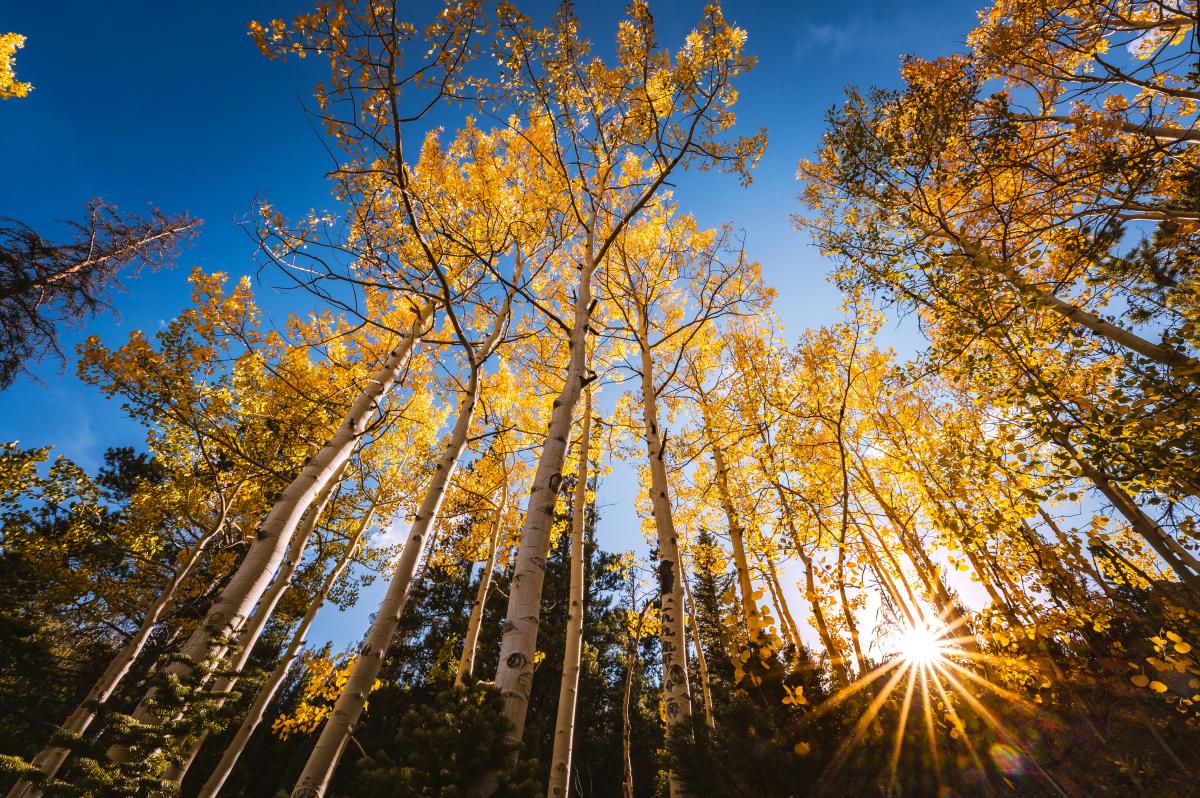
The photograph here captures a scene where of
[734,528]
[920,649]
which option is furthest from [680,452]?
[920,649]

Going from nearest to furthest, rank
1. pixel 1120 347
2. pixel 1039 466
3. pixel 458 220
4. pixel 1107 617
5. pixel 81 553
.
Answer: pixel 1039 466, pixel 1107 617, pixel 1120 347, pixel 458 220, pixel 81 553

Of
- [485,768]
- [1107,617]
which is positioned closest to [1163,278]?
[1107,617]

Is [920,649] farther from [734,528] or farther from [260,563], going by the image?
[260,563]

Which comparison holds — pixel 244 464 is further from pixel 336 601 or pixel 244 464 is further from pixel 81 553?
pixel 336 601

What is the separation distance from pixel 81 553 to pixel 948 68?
705 inches

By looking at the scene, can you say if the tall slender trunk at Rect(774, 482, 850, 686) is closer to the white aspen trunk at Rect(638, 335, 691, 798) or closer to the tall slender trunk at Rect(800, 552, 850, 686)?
the tall slender trunk at Rect(800, 552, 850, 686)

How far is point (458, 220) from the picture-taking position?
5.41 meters

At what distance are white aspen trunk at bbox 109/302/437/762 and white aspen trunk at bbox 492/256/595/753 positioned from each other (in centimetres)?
159

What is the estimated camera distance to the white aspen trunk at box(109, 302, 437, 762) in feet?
9.45

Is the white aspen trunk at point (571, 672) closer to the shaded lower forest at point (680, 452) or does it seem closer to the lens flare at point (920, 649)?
the shaded lower forest at point (680, 452)

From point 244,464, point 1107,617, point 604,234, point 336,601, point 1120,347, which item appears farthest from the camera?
point 336,601

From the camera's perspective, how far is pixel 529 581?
8.89ft

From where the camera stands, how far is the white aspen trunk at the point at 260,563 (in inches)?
113

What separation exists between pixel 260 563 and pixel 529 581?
8.02 ft
